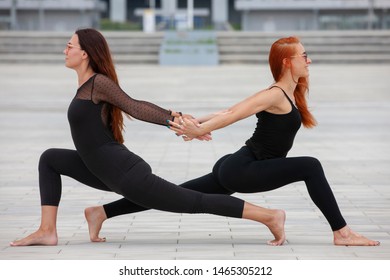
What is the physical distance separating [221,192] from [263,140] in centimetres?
45

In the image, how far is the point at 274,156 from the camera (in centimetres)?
661

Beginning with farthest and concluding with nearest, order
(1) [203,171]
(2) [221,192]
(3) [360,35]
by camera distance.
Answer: (3) [360,35] < (1) [203,171] < (2) [221,192]

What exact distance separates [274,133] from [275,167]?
0.68 ft

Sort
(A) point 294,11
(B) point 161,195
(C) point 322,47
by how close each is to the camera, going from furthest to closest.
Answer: (A) point 294,11 < (C) point 322,47 < (B) point 161,195

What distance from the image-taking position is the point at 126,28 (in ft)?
182

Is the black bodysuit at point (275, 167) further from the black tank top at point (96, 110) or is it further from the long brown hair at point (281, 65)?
the black tank top at point (96, 110)

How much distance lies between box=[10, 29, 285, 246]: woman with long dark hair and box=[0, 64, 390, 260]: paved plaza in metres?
0.23

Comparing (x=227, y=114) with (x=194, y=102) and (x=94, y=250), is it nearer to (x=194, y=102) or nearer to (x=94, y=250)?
(x=94, y=250)

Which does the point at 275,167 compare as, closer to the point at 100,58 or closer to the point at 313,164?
the point at 313,164

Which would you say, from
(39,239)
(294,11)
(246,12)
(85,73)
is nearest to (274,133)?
(85,73)

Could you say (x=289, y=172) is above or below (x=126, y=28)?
above

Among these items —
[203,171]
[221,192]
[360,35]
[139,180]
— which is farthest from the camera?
[360,35]

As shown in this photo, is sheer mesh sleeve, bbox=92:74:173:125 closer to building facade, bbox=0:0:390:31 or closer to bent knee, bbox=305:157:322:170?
bent knee, bbox=305:157:322:170

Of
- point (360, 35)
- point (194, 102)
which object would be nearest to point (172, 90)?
point (194, 102)
